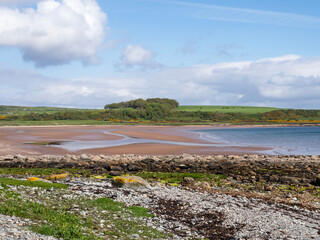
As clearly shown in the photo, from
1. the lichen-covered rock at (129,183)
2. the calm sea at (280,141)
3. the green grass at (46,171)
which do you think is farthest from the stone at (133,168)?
the calm sea at (280,141)

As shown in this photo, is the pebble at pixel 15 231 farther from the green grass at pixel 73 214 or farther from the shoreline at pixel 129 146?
the shoreline at pixel 129 146

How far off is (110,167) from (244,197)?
13.6m

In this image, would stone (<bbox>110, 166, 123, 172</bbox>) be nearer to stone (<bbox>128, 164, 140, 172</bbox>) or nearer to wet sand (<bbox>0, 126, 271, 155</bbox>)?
stone (<bbox>128, 164, 140, 172</bbox>)

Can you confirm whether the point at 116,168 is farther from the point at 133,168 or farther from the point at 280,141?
the point at 280,141

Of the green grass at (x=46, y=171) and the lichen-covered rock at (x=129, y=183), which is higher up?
the lichen-covered rock at (x=129, y=183)

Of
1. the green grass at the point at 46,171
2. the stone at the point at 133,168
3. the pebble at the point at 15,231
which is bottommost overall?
the green grass at the point at 46,171

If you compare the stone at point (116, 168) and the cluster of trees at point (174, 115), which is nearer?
the stone at point (116, 168)

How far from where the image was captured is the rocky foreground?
12.4 m

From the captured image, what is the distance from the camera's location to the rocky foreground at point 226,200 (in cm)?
1235

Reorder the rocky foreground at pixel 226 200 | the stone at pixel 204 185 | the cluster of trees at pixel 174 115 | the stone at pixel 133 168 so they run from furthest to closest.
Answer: the cluster of trees at pixel 174 115
the stone at pixel 133 168
the stone at pixel 204 185
the rocky foreground at pixel 226 200

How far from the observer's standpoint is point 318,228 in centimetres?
1277

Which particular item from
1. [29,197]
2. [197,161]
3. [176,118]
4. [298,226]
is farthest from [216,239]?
[176,118]

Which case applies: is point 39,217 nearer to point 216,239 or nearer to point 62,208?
point 62,208

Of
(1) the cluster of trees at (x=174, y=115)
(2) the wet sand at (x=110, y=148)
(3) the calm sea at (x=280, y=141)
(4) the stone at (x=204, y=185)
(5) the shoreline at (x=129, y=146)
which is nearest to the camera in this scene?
(4) the stone at (x=204, y=185)
